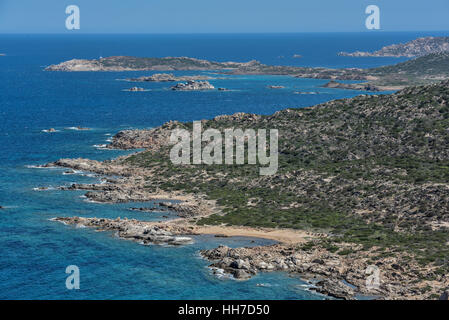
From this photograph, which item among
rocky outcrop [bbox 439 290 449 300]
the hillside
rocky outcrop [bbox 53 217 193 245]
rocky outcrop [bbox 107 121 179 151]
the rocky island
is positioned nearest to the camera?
rocky outcrop [bbox 439 290 449 300]

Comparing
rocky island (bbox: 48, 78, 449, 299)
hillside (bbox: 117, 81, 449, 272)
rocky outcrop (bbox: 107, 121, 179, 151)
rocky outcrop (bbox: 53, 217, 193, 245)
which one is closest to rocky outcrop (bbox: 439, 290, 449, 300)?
rocky island (bbox: 48, 78, 449, 299)

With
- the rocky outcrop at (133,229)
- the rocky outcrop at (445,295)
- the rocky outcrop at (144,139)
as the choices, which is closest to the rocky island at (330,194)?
the rocky outcrop at (133,229)

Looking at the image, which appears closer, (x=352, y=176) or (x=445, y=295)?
(x=445, y=295)

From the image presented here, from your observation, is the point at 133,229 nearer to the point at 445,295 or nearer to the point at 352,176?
the point at 352,176

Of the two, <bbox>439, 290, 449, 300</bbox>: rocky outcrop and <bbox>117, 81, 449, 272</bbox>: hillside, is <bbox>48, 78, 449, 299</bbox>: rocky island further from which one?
<bbox>439, 290, 449, 300</bbox>: rocky outcrop

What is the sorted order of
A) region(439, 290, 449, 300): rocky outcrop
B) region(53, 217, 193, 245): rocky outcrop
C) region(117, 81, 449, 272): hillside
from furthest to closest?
region(117, 81, 449, 272): hillside → region(53, 217, 193, 245): rocky outcrop → region(439, 290, 449, 300): rocky outcrop

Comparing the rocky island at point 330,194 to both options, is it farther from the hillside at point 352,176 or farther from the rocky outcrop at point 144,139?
the rocky outcrop at point 144,139

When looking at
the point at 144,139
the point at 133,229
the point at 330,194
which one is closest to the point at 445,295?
the point at 133,229
